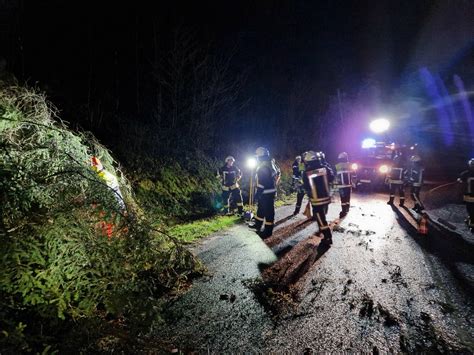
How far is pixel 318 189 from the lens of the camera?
630cm

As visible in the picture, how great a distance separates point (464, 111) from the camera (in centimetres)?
3519

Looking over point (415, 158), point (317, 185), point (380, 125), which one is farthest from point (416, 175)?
point (380, 125)

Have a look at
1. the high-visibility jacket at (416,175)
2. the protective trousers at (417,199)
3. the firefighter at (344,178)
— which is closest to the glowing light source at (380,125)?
the high-visibility jacket at (416,175)

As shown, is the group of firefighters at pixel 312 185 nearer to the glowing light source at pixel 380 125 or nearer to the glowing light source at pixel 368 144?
the glowing light source at pixel 368 144

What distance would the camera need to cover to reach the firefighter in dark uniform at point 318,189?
6219 mm

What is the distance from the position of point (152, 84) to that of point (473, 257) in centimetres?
1358

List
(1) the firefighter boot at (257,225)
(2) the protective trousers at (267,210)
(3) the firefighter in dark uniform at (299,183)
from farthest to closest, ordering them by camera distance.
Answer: (3) the firefighter in dark uniform at (299,183) → (1) the firefighter boot at (257,225) → (2) the protective trousers at (267,210)

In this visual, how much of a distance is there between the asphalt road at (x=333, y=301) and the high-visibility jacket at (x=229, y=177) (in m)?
3.18

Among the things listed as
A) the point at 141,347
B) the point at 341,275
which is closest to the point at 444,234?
the point at 341,275

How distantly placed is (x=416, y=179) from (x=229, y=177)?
21.4 ft

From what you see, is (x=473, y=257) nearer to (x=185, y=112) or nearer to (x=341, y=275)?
(x=341, y=275)

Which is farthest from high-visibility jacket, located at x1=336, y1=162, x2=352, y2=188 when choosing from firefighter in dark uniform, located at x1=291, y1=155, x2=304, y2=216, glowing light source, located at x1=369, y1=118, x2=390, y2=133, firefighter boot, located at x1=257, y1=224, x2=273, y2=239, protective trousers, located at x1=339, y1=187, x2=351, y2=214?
glowing light source, located at x1=369, y1=118, x2=390, y2=133

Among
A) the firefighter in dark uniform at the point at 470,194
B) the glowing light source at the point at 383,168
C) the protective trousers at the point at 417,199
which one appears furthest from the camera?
the glowing light source at the point at 383,168

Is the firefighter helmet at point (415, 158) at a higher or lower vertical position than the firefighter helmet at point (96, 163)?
lower
